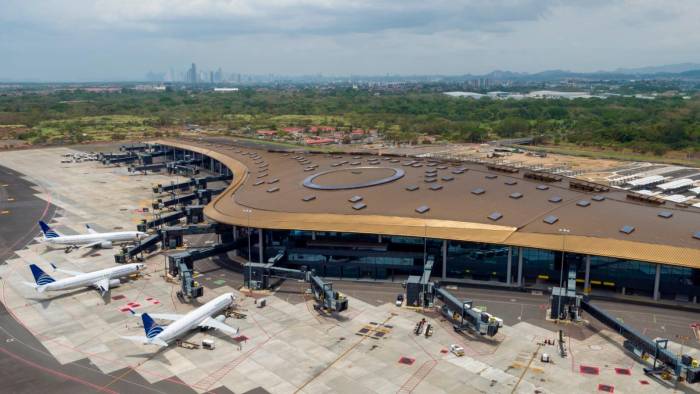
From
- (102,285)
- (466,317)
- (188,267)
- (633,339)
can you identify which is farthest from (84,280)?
(633,339)

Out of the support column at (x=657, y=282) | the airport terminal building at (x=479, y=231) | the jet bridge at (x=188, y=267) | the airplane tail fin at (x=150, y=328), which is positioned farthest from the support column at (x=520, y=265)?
the airplane tail fin at (x=150, y=328)

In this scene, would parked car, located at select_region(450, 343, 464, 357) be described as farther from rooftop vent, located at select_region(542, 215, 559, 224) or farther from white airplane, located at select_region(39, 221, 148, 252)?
white airplane, located at select_region(39, 221, 148, 252)

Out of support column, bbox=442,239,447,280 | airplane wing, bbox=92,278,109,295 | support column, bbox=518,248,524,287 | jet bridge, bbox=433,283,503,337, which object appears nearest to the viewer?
jet bridge, bbox=433,283,503,337

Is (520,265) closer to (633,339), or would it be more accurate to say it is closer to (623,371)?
(633,339)

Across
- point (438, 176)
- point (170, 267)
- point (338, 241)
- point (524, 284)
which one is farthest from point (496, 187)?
point (170, 267)

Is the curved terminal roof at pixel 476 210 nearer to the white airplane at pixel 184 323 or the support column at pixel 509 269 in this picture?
the support column at pixel 509 269

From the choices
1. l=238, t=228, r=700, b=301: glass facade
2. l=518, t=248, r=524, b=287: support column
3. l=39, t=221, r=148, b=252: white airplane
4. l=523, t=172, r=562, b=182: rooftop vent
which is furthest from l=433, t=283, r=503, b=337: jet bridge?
l=39, t=221, r=148, b=252: white airplane
